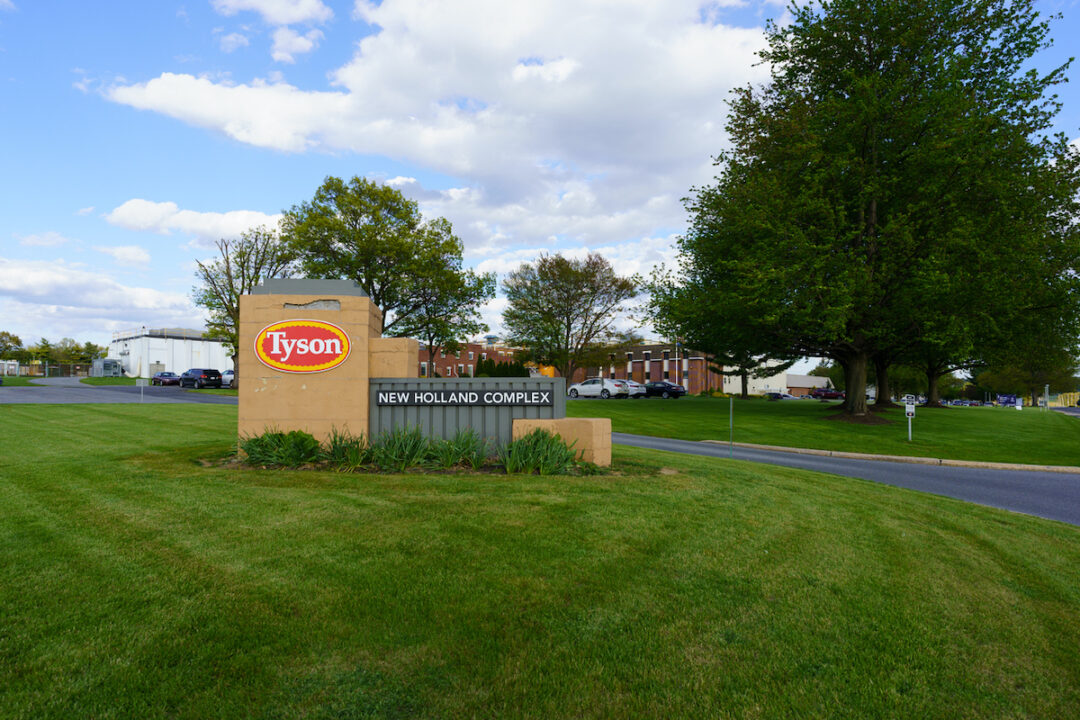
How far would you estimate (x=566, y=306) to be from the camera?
161 feet

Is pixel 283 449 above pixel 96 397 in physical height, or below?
above

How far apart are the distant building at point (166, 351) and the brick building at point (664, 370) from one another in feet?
188

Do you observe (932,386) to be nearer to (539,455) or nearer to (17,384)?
(539,455)

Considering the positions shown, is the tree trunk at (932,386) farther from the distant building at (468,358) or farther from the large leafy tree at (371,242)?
the distant building at (468,358)

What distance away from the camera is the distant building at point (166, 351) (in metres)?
83.1

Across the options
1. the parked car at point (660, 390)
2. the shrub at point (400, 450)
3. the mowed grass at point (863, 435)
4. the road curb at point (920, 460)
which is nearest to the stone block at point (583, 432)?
the shrub at point (400, 450)

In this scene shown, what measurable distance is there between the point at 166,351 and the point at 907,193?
93.3 metres

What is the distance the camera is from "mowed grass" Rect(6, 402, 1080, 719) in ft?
9.53

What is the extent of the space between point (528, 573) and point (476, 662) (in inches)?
50.4

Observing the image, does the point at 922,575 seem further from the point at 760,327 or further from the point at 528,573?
the point at 760,327

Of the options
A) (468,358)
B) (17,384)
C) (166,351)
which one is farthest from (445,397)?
(166,351)

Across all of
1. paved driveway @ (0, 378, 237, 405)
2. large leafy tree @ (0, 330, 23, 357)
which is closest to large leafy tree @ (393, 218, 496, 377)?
paved driveway @ (0, 378, 237, 405)

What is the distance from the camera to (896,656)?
3449 millimetres

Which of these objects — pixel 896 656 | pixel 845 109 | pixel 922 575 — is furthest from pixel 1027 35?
pixel 896 656
